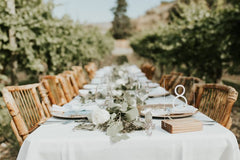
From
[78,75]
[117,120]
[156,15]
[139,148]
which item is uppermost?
[156,15]

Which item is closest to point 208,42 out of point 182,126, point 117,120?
point 182,126

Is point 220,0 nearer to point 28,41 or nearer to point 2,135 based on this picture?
point 28,41

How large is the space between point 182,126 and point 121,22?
180 ft

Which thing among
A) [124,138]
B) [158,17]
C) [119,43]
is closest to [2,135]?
[124,138]

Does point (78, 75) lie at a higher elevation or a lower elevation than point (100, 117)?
lower

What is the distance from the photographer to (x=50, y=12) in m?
5.03

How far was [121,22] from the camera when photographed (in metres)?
54.0

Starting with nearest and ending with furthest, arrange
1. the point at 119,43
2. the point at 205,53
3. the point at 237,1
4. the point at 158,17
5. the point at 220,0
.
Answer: the point at 237,1 < the point at 205,53 < the point at 220,0 < the point at 158,17 < the point at 119,43

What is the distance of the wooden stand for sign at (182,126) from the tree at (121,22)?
51.9 m

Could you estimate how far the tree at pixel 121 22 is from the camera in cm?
5278

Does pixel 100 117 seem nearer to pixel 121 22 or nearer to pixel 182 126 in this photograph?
pixel 182 126

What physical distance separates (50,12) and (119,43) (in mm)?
39188

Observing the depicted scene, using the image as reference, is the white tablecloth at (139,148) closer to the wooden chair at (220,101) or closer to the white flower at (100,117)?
the white flower at (100,117)

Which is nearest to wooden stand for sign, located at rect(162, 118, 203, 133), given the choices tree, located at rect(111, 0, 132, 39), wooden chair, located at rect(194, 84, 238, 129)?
wooden chair, located at rect(194, 84, 238, 129)
